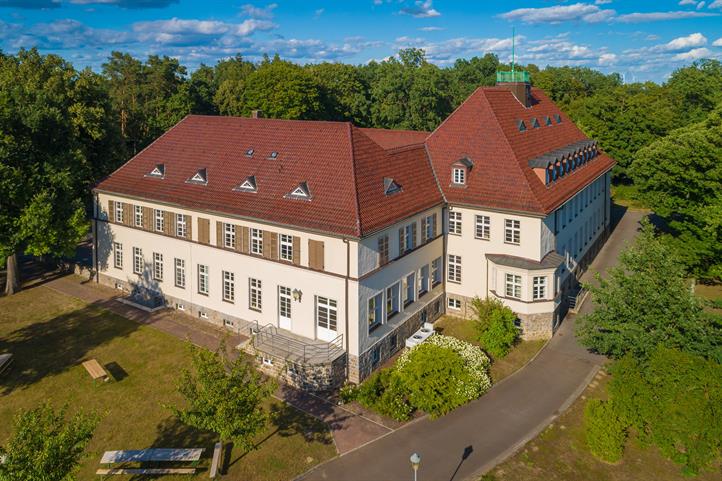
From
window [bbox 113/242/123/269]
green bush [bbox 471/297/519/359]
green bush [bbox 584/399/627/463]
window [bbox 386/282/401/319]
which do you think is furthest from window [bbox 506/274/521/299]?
window [bbox 113/242/123/269]

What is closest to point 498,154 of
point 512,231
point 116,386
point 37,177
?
point 512,231

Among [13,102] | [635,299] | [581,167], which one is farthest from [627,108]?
[13,102]

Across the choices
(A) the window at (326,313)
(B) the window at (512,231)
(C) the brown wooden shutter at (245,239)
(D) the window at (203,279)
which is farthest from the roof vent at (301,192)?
(B) the window at (512,231)

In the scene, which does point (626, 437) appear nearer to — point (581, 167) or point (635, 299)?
point (635, 299)

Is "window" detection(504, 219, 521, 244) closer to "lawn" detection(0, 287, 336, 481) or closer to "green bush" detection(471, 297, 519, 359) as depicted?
"green bush" detection(471, 297, 519, 359)

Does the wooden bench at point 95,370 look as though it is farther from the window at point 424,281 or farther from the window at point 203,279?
the window at point 424,281

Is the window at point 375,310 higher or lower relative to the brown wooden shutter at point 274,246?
lower
